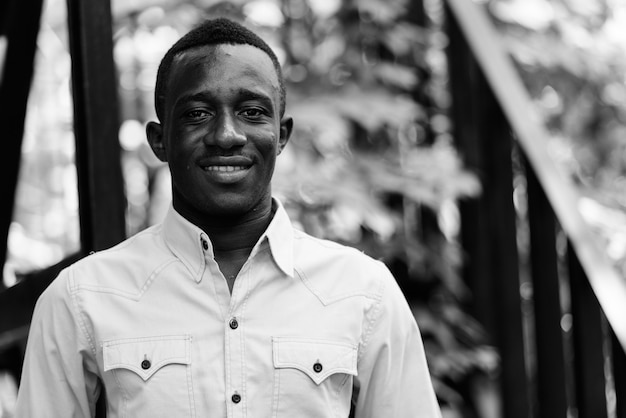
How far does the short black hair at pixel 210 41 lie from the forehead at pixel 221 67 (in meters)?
0.01

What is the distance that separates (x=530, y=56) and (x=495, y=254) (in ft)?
3.03

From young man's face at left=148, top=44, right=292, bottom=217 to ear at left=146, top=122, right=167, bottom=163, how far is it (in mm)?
91

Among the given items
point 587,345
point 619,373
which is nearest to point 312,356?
point 619,373

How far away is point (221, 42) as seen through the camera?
1733mm

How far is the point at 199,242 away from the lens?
67.9 inches

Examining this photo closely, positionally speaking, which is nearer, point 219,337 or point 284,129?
point 219,337

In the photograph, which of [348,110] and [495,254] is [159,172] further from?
[495,254]

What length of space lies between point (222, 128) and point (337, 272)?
0.36 meters

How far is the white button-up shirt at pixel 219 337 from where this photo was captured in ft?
5.37

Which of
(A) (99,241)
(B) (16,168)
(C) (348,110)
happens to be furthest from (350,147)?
(A) (99,241)

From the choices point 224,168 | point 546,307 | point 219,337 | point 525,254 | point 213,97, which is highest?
point 213,97

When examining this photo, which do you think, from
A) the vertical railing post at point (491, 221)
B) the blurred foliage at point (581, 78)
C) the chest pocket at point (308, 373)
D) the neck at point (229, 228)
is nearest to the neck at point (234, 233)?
the neck at point (229, 228)

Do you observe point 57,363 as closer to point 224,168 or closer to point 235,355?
point 235,355

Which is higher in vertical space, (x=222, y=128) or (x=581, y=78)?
(x=222, y=128)
